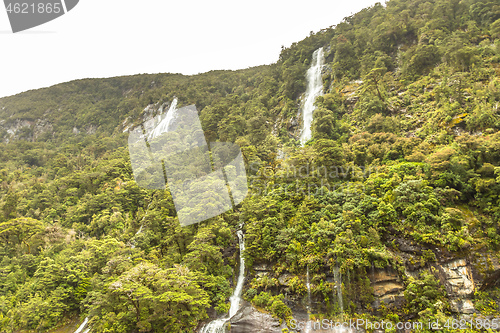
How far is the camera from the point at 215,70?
7475 centimetres

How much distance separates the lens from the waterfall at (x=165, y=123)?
4834 cm

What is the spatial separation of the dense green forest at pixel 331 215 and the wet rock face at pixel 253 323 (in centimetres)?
53

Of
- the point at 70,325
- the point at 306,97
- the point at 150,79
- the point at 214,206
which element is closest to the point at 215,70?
the point at 150,79

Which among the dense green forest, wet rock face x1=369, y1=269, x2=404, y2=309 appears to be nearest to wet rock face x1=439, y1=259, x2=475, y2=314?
the dense green forest

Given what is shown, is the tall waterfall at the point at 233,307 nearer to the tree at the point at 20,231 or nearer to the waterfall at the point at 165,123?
the tree at the point at 20,231

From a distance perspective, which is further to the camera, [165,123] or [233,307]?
[165,123]

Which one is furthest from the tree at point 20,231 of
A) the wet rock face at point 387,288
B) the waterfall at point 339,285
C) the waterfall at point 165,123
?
the wet rock face at point 387,288

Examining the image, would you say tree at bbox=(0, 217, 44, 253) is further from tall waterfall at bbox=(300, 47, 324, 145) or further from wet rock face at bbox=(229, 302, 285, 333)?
tall waterfall at bbox=(300, 47, 324, 145)

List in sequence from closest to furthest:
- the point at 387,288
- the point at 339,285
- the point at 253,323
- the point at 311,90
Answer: the point at 387,288 → the point at 253,323 → the point at 339,285 → the point at 311,90

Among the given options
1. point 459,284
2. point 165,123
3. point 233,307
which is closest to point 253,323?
point 233,307

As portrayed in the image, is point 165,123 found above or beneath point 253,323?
above

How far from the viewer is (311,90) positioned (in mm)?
39406

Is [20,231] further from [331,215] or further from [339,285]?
[339,285]

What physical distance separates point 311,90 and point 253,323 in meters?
32.6
